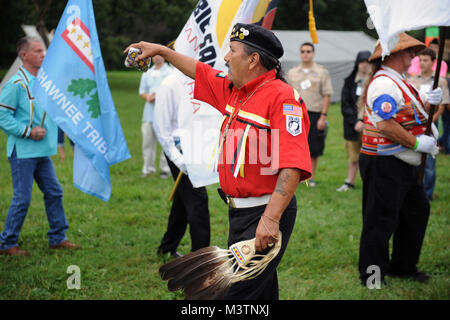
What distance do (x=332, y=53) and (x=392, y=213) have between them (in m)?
19.5

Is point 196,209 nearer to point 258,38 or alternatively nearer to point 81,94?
point 81,94

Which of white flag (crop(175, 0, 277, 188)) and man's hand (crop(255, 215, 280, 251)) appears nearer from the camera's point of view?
man's hand (crop(255, 215, 280, 251))

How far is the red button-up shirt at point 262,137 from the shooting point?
114 inches

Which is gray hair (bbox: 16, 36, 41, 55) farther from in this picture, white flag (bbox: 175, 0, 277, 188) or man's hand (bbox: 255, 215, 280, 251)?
man's hand (bbox: 255, 215, 280, 251)

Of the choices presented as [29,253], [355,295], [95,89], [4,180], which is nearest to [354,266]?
[355,295]

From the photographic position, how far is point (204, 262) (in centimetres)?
312

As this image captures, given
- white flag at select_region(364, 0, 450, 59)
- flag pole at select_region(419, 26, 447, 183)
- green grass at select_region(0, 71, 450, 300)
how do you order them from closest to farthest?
white flag at select_region(364, 0, 450, 59)
flag pole at select_region(419, 26, 447, 183)
green grass at select_region(0, 71, 450, 300)

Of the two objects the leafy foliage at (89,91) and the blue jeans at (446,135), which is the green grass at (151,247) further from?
the blue jeans at (446,135)

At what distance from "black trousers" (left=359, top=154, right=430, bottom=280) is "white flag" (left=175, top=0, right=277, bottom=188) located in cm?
165

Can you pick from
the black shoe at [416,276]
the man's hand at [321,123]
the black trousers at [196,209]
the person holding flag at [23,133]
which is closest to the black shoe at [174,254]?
the black trousers at [196,209]

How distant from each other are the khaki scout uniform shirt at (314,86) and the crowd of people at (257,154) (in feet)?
5.85

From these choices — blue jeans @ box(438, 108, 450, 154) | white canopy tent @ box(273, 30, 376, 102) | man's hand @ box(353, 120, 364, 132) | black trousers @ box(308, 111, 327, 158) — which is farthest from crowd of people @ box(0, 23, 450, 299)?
white canopy tent @ box(273, 30, 376, 102)

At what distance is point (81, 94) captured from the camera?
4555 millimetres

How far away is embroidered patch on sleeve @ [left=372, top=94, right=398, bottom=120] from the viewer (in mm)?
4418
